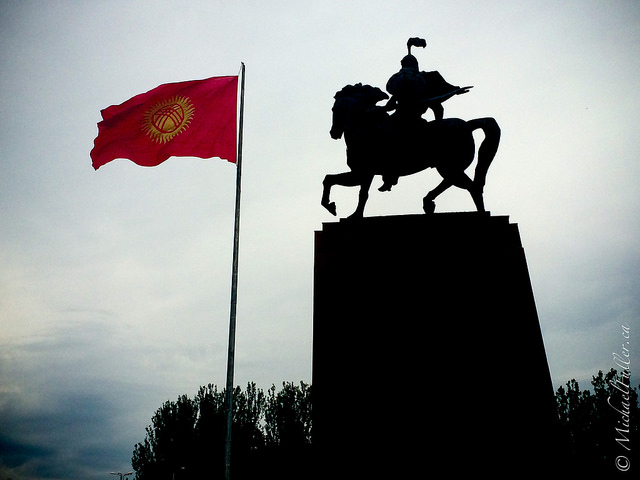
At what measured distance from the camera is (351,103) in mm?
6789

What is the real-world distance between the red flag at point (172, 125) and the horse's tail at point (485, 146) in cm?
400

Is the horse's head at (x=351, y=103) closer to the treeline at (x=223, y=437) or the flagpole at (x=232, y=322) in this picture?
the flagpole at (x=232, y=322)

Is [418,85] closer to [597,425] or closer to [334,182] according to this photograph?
[334,182]

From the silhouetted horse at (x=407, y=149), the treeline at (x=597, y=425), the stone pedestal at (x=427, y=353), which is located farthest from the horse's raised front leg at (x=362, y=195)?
the treeline at (x=597, y=425)

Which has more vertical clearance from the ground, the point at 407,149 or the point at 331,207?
the point at 407,149

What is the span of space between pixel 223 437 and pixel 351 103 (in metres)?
26.3

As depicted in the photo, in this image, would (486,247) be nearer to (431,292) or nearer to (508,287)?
(508,287)

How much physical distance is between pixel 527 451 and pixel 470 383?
789 mm

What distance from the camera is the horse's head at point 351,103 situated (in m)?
→ 6.75

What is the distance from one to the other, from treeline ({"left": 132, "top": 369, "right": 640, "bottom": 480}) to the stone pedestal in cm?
2041

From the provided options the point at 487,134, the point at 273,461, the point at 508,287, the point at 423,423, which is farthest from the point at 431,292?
the point at 273,461

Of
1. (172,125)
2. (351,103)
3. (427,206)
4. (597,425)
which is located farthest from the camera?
(597,425)

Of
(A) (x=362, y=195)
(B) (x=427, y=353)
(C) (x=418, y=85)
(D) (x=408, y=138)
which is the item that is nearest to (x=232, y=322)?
(A) (x=362, y=195)

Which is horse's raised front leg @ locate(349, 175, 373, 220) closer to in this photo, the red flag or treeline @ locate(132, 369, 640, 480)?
the red flag
